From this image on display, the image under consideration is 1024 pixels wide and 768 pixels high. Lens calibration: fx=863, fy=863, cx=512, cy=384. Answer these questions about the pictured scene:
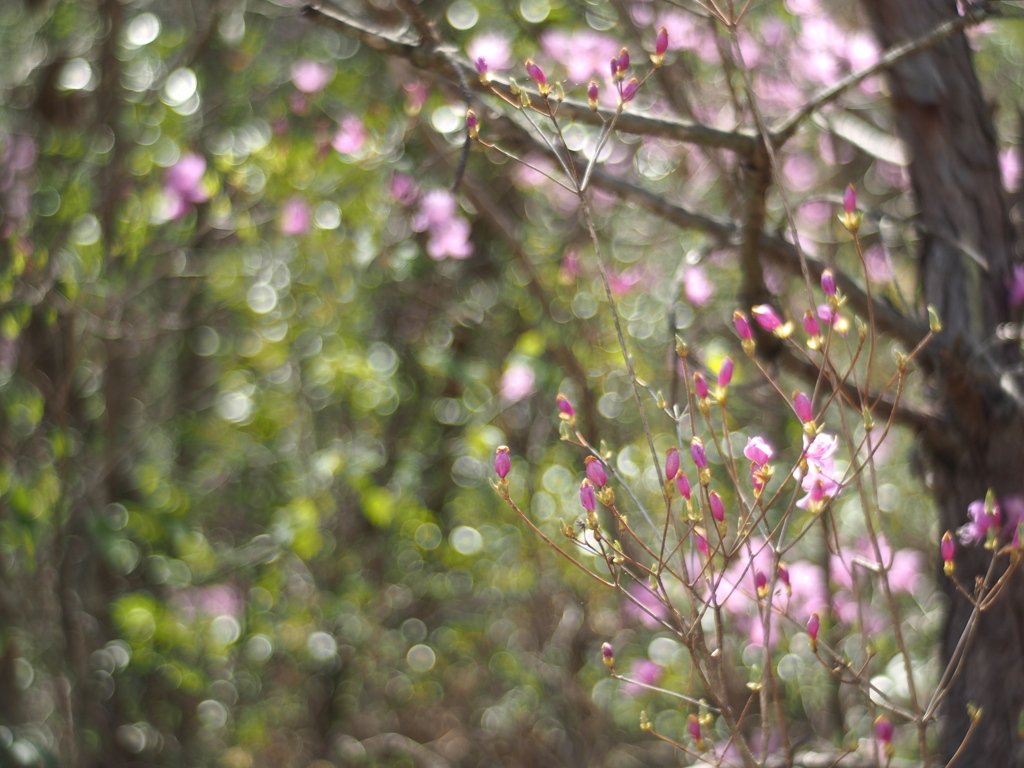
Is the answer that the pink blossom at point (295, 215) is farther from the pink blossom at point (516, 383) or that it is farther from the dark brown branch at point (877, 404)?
the dark brown branch at point (877, 404)

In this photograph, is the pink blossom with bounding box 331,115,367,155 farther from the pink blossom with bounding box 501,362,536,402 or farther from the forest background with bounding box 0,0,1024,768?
the pink blossom with bounding box 501,362,536,402

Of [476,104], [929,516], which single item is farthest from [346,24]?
[929,516]

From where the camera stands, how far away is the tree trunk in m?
1.52

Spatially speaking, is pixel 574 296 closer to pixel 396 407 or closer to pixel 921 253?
pixel 396 407

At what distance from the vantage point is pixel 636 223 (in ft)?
9.93

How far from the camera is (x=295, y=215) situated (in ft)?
8.07

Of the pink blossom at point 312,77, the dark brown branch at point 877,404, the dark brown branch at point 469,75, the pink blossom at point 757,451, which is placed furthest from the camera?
the pink blossom at point 312,77

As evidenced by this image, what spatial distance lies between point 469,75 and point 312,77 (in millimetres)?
1263

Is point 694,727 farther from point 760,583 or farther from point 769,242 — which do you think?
point 769,242

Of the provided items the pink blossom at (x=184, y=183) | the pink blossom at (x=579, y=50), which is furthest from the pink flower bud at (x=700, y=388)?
the pink blossom at (x=184, y=183)

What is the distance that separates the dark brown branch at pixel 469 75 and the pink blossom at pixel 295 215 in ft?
3.42

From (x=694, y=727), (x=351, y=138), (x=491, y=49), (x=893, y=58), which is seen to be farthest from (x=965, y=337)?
(x=351, y=138)

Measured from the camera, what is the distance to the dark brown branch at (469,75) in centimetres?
130

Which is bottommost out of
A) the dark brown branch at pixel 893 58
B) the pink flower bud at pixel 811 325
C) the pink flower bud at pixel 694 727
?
the pink flower bud at pixel 694 727
